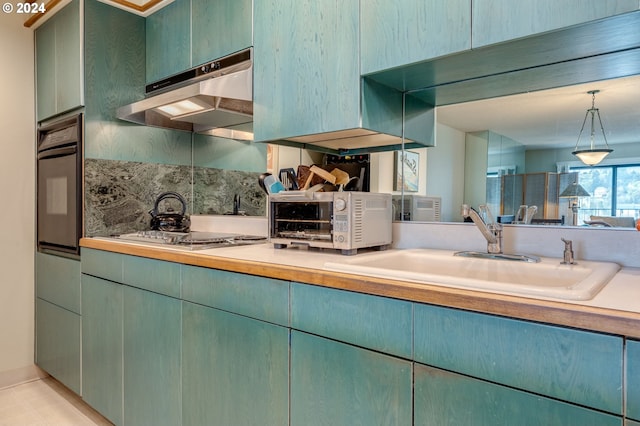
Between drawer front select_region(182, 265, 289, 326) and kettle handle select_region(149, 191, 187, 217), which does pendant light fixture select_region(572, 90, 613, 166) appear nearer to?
drawer front select_region(182, 265, 289, 326)

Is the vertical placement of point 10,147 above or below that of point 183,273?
above

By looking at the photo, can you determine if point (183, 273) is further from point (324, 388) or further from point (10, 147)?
point (10, 147)

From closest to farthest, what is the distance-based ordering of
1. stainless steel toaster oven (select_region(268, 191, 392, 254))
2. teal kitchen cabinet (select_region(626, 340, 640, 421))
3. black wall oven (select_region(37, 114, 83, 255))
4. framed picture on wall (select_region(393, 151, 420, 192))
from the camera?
teal kitchen cabinet (select_region(626, 340, 640, 421)), stainless steel toaster oven (select_region(268, 191, 392, 254)), framed picture on wall (select_region(393, 151, 420, 192)), black wall oven (select_region(37, 114, 83, 255))

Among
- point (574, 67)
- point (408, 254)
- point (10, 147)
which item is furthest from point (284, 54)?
point (10, 147)

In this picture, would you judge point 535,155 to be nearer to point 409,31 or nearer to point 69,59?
point 409,31

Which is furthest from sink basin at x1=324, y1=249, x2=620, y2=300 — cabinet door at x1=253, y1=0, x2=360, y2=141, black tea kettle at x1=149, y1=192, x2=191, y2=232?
black tea kettle at x1=149, y1=192, x2=191, y2=232

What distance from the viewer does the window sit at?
1.25 metres

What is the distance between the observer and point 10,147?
253 centimetres

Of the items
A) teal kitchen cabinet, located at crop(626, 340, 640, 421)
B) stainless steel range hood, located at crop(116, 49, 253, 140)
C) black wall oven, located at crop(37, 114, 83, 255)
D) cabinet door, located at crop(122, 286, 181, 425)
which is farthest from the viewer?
black wall oven, located at crop(37, 114, 83, 255)

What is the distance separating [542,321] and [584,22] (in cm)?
79

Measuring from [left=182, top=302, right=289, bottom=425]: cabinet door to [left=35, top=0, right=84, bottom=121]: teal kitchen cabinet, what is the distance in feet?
5.21

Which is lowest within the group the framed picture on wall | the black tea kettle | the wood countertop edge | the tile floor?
the tile floor

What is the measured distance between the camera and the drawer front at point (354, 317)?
3.24ft

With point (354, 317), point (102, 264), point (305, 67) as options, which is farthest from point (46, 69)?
point (354, 317)
